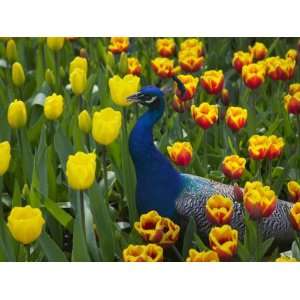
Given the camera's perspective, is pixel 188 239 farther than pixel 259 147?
No

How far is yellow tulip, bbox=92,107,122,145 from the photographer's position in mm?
1582

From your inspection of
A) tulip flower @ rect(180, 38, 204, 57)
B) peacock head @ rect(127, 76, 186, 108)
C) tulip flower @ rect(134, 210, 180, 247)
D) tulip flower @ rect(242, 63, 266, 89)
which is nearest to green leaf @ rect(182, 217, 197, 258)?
tulip flower @ rect(134, 210, 180, 247)

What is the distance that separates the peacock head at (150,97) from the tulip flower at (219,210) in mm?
272

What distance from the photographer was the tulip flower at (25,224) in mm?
1405

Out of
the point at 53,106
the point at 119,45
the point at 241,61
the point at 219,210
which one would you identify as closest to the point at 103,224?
the point at 219,210

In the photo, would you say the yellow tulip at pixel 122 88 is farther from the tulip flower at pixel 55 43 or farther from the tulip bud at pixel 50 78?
the tulip flower at pixel 55 43

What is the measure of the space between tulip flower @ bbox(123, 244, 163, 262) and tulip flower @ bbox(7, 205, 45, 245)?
164 mm

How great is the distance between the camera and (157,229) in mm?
1527

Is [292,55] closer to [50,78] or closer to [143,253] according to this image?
[50,78]

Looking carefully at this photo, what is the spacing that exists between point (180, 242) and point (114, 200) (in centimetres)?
26

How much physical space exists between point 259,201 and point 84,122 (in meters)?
0.46

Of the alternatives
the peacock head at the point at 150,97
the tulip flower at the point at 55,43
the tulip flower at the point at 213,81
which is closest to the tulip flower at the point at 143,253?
the peacock head at the point at 150,97

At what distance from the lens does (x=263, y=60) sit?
7.85ft
